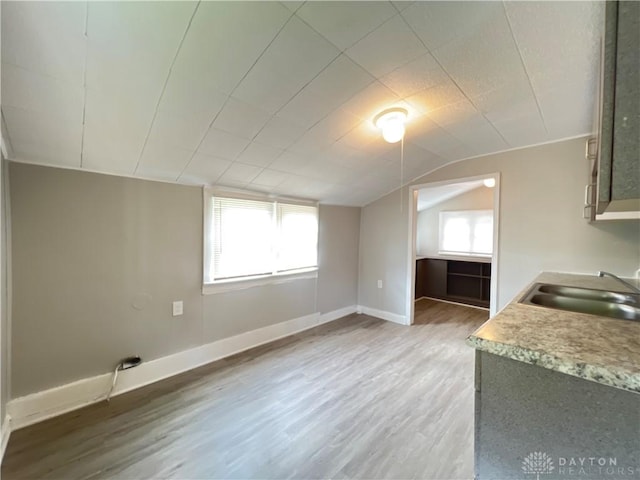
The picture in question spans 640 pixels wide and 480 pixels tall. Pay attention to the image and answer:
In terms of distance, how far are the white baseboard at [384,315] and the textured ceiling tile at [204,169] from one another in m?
3.17

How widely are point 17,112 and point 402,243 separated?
4.01 meters

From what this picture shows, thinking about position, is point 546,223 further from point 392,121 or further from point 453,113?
point 392,121

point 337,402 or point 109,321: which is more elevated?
point 109,321

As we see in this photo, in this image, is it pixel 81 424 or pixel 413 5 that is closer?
pixel 413 5

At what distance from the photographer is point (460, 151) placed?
3232 mm

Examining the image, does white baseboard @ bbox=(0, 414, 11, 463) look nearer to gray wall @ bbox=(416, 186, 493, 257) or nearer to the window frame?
the window frame

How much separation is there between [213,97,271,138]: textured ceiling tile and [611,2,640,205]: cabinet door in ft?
5.51

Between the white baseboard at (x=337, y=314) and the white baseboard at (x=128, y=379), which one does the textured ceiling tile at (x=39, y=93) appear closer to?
the white baseboard at (x=128, y=379)

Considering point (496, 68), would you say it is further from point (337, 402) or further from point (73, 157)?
point (73, 157)

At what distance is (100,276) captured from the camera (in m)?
2.22

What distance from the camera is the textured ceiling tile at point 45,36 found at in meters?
1.07

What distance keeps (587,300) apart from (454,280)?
4.02 meters

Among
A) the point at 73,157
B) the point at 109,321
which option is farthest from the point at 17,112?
the point at 109,321

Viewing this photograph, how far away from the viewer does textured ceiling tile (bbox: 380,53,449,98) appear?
1.64 meters
